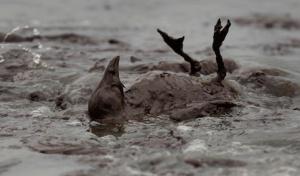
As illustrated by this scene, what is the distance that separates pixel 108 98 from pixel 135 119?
30cm

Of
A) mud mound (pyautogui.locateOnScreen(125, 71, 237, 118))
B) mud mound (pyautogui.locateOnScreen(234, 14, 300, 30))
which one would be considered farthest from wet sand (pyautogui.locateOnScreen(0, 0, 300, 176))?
mud mound (pyautogui.locateOnScreen(234, 14, 300, 30))

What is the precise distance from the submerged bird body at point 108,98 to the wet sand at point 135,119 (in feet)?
0.49

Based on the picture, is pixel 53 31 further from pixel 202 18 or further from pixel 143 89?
pixel 143 89

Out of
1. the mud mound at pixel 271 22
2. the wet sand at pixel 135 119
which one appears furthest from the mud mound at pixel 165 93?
the mud mound at pixel 271 22

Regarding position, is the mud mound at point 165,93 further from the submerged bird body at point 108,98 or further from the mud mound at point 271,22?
the mud mound at point 271,22

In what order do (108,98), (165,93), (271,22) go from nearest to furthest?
1. (108,98)
2. (165,93)
3. (271,22)

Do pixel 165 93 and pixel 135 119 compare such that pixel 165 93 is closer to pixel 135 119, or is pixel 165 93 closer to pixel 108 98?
pixel 135 119

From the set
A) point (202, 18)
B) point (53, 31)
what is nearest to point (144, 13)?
point (202, 18)

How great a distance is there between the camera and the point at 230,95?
6223mm

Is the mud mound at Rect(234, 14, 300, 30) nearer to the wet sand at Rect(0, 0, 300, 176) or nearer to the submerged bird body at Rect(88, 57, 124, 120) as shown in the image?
the wet sand at Rect(0, 0, 300, 176)

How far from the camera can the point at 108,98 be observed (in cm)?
553

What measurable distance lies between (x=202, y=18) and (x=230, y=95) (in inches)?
413

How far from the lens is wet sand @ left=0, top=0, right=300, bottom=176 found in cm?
432

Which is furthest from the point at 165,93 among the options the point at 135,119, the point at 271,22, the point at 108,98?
the point at 271,22
